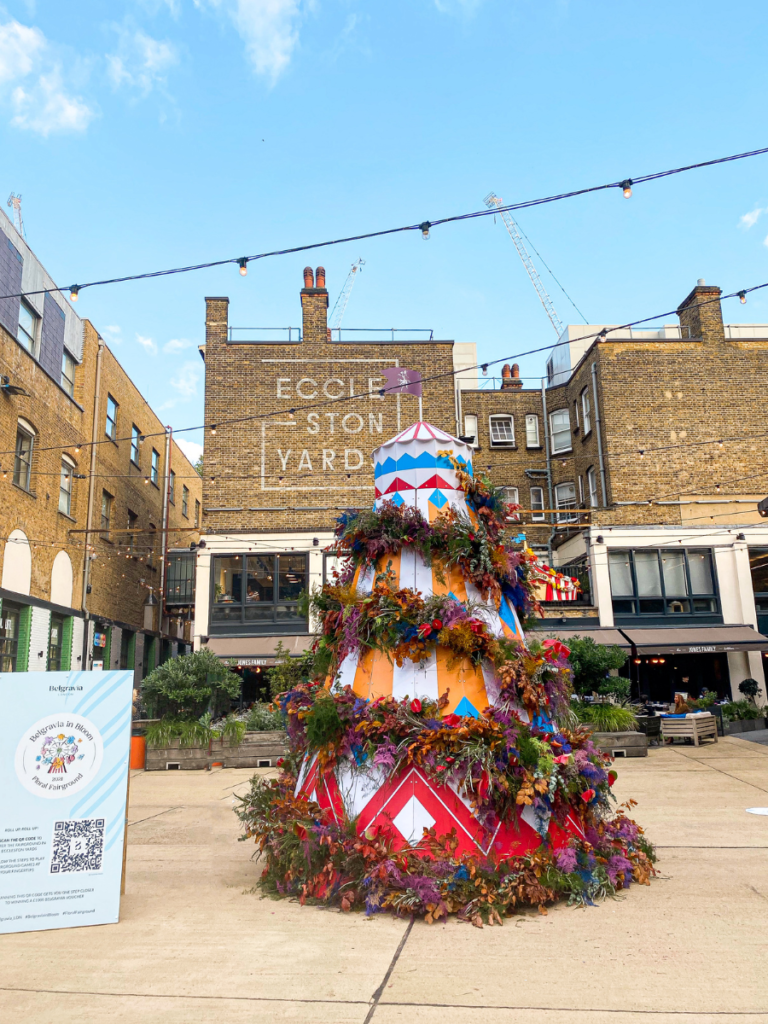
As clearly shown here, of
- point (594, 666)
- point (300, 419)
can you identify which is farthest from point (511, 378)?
point (594, 666)

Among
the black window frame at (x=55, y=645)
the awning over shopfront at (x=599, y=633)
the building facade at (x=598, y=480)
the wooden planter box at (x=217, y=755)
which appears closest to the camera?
the wooden planter box at (x=217, y=755)

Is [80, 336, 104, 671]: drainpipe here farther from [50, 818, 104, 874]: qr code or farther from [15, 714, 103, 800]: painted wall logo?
[50, 818, 104, 874]: qr code

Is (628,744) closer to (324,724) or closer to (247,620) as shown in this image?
(324,724)

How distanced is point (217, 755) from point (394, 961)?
435 inches

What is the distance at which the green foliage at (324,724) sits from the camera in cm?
569

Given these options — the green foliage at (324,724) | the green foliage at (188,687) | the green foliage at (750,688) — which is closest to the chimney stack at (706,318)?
the green foliage at (750,688)

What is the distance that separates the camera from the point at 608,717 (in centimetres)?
1534

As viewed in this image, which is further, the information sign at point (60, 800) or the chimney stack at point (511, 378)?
the chimney stack at point (511, 378)

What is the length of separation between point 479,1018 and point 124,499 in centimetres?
2498

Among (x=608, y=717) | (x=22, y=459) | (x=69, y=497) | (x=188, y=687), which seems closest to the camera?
(x=188, y=687)

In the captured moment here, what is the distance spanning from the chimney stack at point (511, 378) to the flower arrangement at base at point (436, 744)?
81.4ft

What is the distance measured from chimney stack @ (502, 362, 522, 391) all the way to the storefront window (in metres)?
9.77

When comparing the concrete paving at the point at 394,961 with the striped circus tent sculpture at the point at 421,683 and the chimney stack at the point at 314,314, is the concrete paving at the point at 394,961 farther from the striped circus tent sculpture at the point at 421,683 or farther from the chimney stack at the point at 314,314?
the chimney stack at the point at 314,314

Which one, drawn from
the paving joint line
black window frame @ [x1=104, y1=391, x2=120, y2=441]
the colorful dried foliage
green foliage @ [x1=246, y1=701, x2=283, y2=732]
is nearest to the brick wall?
black window frame @ [x1=104, y1=391, x2=120, y2=441]
